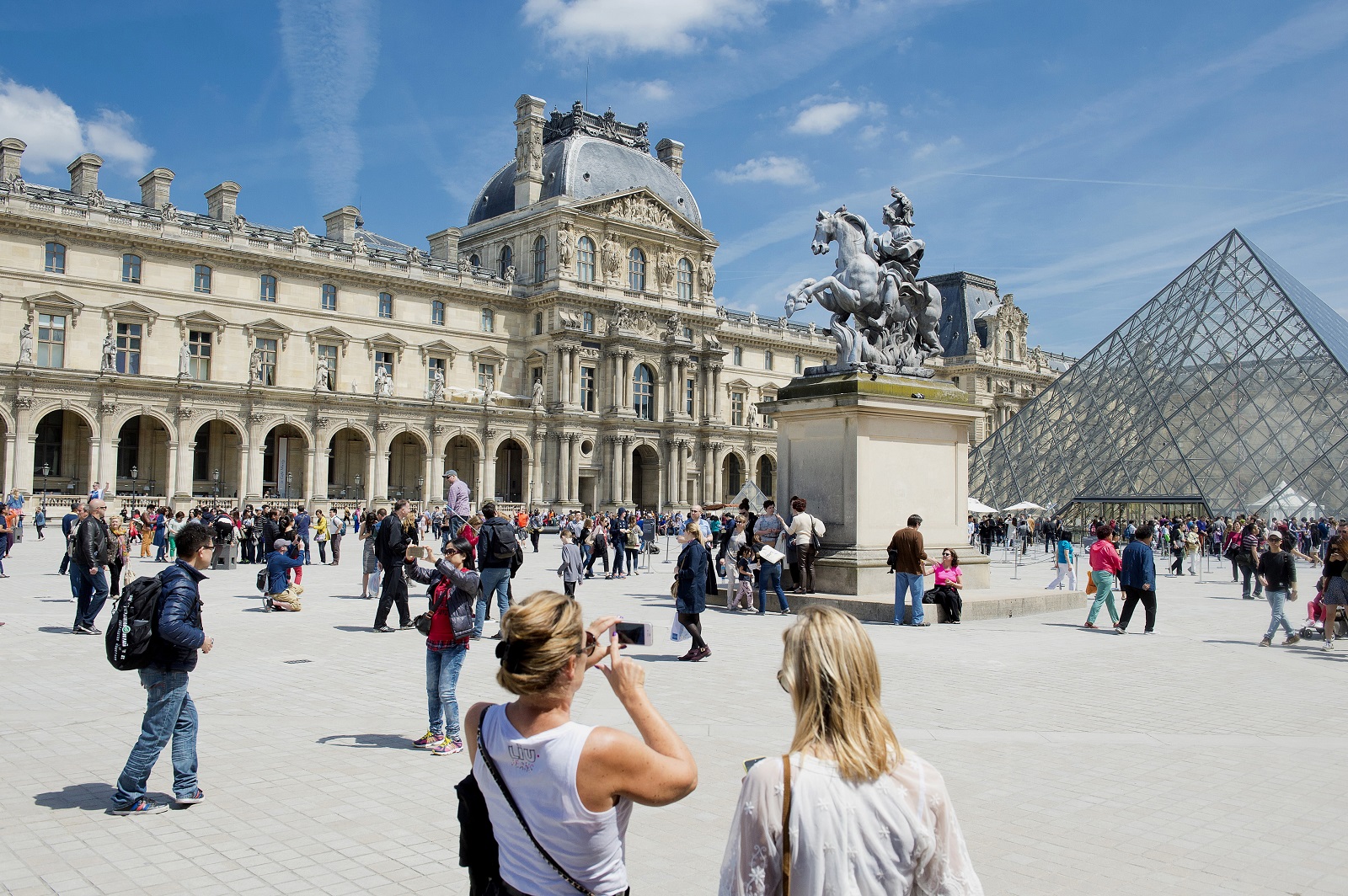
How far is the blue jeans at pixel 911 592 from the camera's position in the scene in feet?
44.3

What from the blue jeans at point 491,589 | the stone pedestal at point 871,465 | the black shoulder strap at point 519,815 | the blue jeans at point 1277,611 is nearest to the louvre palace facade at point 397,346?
the blue jeans at point 491,589

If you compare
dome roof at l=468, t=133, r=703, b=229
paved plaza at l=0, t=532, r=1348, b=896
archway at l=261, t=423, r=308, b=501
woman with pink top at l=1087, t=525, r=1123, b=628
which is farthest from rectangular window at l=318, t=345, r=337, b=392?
woman with pink top at l=1087, t=525, r=1123, b=628

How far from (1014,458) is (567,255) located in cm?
2551

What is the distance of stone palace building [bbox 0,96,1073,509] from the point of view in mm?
43875

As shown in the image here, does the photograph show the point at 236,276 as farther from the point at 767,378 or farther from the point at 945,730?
the point at 945,730

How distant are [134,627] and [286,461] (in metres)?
46.0

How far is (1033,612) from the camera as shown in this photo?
52.7 feet

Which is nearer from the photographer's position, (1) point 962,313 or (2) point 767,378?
(2) point 767,378

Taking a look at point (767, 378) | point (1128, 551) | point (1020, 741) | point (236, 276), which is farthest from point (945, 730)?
point (767, 378)

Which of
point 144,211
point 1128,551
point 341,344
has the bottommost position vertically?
point 1128,551

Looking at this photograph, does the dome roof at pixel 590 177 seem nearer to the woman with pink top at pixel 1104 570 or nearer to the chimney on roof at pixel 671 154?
the chimney on roof at pixel 671 154

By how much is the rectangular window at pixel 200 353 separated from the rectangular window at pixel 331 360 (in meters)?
5.21

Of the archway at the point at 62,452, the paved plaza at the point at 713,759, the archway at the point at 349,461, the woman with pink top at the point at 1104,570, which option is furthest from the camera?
the archway at the point at 349,461

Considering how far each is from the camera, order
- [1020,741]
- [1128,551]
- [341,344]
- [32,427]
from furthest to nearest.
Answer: [341,344]
[32,427]
[1128,551]
[1020,741]
